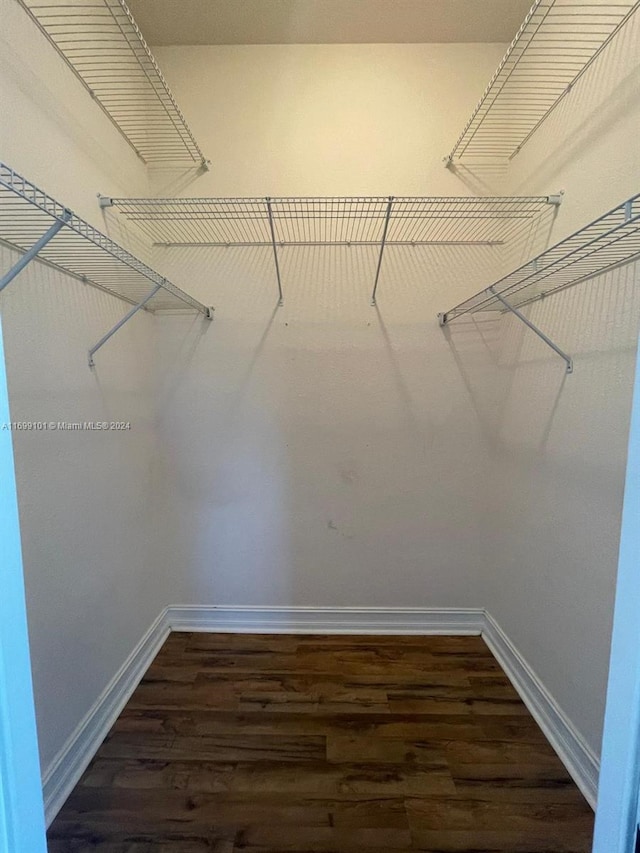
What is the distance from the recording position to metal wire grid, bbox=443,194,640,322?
1.00 metres

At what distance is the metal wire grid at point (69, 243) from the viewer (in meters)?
0.86

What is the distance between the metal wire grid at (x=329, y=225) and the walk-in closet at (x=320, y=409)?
2 centimetres

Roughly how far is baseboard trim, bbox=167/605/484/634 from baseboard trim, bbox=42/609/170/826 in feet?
0.99

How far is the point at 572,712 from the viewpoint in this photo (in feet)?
4.49

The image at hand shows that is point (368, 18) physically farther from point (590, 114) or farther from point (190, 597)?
point (190, 597)

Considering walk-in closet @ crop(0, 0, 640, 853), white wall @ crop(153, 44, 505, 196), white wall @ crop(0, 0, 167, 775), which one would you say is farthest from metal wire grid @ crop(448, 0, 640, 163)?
white wall @ crop(0, 0, 167, 775)

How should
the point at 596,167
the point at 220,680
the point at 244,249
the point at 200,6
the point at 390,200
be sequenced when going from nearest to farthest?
the point at 596,167 → the point at 390,200 → the point at 200,6 → the point at 220,680 → the point at 244,249

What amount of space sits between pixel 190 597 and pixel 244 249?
1783mm

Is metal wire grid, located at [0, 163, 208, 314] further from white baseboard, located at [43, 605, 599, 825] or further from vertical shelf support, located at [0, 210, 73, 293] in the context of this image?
white baseboard, located at [43, 605, 599, 825]

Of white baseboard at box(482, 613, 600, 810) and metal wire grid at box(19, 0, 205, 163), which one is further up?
metal wire grid at box(19, 0, 205, 163)

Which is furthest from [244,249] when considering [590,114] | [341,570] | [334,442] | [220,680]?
[220,680]

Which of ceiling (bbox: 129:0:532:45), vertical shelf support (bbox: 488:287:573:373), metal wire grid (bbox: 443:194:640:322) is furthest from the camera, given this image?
ceiling (bbox: 129:0:532:45)

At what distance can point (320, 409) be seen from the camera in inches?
78.3

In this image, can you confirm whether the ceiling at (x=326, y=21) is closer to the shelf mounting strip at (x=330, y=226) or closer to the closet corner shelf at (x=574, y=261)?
the shelf mounting strip at (x=330, y=226)
